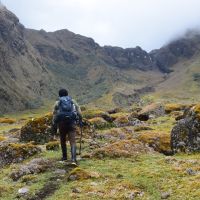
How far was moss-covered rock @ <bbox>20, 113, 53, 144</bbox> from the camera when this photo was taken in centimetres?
3325

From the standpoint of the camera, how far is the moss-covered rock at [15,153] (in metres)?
25.6

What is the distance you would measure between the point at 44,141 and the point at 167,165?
14.6m

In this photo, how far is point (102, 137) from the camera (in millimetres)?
32562

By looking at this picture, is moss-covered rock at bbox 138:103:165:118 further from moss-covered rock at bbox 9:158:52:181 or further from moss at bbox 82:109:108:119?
moss-covered rock at bbox 9:158:52:181

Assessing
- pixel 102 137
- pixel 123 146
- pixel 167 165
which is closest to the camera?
pixel 167 165

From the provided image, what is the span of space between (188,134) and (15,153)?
32.8 ft

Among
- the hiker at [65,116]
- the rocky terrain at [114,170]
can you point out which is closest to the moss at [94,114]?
the rocky terrain at [114,170]

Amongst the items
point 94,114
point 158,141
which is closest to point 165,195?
point 158,141

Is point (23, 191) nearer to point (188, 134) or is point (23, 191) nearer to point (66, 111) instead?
point (66, 111)

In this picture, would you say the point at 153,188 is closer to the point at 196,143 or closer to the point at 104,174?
the point at 104,174

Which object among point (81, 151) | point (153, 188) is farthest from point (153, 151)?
point (153, 188)

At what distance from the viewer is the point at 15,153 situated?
2592 cm

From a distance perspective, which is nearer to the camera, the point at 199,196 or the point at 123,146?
the point at 199,196

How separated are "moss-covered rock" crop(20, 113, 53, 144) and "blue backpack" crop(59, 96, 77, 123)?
10.3 metres
